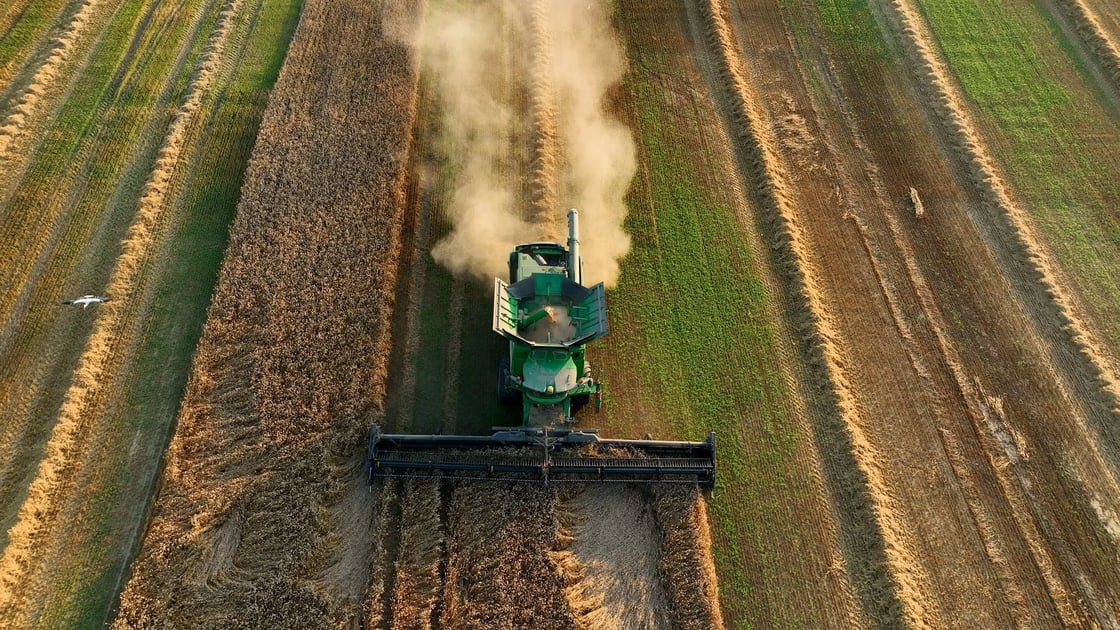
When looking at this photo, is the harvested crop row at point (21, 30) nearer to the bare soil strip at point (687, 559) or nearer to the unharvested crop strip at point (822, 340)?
the unharvested crop strip at point (822, 340)

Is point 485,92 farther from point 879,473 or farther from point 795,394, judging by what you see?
point 879,473

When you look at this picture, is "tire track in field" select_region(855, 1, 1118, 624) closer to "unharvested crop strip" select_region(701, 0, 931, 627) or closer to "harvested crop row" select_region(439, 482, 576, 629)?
"unharvested crop strip" select_region(701, 0, 931, 627)

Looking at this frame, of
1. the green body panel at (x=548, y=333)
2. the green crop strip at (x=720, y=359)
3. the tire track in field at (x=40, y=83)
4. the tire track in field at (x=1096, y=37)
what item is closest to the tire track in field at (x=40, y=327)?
the tire track in field at (x=40, y=83)

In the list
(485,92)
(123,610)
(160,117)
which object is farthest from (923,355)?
(160,117)

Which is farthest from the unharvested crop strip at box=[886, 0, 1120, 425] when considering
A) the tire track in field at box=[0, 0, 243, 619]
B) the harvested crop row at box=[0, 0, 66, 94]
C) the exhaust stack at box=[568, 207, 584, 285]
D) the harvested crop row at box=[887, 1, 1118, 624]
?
the harvested crop row at box=[0, 0, 66, 94]

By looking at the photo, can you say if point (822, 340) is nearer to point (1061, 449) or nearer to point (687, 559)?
point (1061, 449)

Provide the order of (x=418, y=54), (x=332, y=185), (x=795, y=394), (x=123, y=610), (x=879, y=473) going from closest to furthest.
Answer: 1. (x=123, y=610)
2. (x=879, y=473)
3. (x=795, y=394)
4. (x=332, y=185)
5. (x=418, y=54)

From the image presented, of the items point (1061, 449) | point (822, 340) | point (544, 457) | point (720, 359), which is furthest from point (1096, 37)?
point (544, 457)
